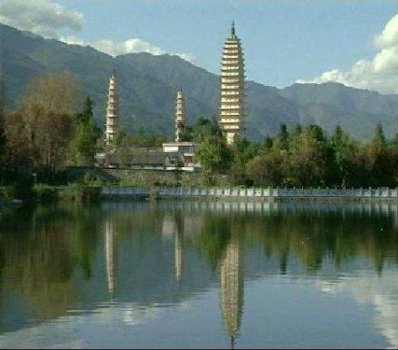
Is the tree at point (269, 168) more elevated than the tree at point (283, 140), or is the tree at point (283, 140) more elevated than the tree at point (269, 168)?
the tree at point (283, 140)

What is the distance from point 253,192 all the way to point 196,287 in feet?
180

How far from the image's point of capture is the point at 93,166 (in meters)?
83.8

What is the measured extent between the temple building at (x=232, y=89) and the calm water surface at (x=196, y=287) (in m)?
76.0

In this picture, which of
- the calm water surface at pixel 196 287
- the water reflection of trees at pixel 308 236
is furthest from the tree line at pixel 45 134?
the calm water surface at pixel 196 287

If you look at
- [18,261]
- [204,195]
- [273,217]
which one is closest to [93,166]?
[204,195]

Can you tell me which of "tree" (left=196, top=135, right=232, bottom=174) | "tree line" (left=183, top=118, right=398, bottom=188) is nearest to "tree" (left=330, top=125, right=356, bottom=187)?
"tree line" (left=183, top=118, right=398, bottom=188)

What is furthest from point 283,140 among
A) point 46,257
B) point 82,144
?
point 46,257

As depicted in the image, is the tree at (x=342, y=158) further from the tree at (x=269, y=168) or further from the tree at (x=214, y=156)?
the tree at (x=214, y=156)

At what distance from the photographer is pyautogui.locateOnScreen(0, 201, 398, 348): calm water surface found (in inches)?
567

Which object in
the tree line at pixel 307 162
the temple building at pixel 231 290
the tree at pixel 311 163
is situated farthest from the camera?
the tree line at pixel 307 162

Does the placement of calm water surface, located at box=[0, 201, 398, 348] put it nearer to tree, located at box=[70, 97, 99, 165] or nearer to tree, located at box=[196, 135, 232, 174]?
tree, located at box=[196, 135, 232, 174]

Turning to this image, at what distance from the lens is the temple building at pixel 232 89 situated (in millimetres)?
114438

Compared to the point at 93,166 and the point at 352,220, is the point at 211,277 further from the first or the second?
the point at 93,166

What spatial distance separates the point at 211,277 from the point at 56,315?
21.6 ft
